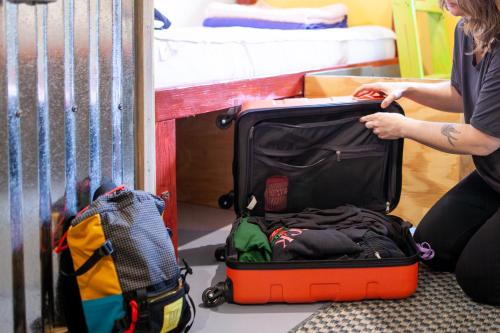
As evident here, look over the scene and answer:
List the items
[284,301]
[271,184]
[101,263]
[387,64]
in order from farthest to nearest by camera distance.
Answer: [387,64] < [271,184] < [284,301] < [101,263]

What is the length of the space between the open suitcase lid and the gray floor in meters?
0.21

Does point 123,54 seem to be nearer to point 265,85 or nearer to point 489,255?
point 265,85

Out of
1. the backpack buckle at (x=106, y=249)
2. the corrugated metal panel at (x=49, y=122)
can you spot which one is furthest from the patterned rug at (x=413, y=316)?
the corrugated metal panel at (x=49, y=122)

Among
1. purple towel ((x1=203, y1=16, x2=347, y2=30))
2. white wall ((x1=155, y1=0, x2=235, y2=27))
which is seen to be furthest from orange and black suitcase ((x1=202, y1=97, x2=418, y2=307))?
white wall ((x1=155, y1=0, x2=235, y2=27))

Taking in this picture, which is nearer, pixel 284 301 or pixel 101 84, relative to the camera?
pixel 101 84

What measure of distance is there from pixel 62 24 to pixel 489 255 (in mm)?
1111

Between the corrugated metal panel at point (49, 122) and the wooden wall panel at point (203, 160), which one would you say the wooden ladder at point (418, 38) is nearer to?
the wooden wall panel at point (203, 160)

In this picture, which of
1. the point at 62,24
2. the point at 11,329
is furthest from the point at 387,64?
the point at 11,329

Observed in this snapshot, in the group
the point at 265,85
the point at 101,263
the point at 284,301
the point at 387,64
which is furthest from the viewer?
the point at 387,64

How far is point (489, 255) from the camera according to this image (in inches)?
62.1

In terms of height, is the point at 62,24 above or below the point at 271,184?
above

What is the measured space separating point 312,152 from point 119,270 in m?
0.72

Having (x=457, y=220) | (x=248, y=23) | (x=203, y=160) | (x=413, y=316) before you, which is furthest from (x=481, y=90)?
(x=248, y=23)

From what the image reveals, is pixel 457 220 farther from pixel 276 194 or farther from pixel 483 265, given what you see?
pixel 276 194
